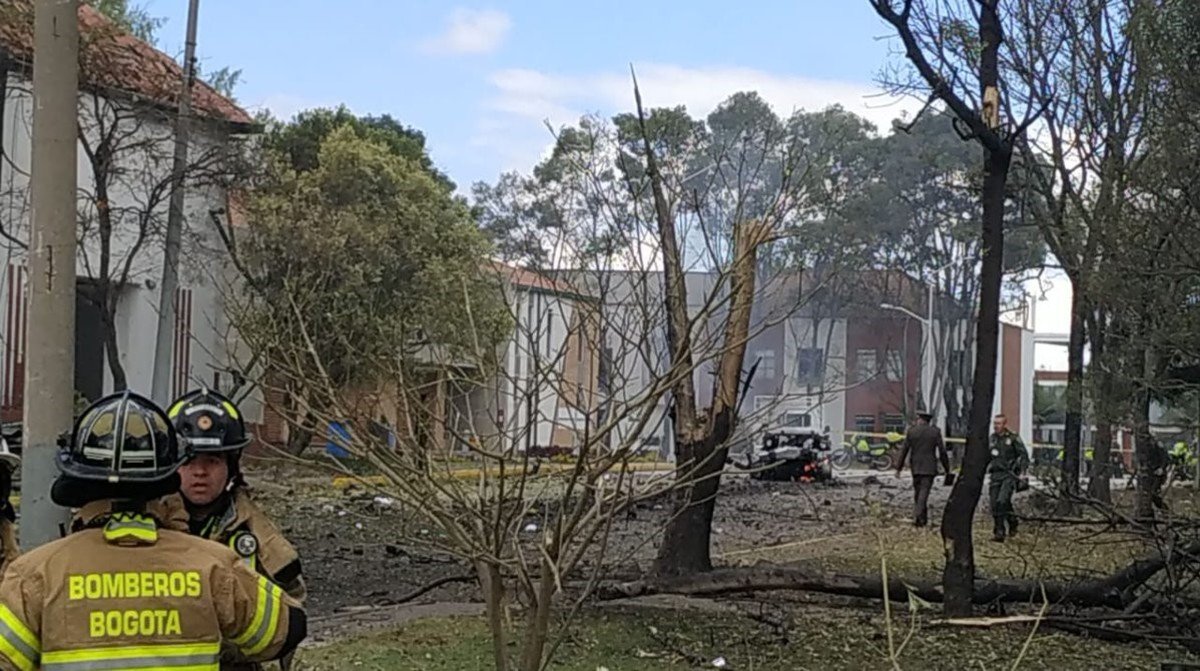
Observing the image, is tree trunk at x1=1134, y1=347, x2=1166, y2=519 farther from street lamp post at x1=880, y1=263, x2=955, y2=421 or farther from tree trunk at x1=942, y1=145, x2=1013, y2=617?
street lamp post at x1=880, y1=263, x2=955, y2=421

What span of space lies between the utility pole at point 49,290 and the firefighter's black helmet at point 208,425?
1.21m

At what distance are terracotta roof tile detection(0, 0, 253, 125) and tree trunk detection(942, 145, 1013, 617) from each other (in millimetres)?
10900

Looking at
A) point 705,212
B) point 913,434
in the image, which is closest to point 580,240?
point 705,212

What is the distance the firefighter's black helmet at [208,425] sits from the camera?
3.66 metres

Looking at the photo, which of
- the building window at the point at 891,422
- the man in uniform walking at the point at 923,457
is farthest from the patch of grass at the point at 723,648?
the building window at the point at 891,422

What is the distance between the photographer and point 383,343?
697cm

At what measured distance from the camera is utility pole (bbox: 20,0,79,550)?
475 cm

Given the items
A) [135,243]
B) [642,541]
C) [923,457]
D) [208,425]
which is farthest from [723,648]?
[135,243]

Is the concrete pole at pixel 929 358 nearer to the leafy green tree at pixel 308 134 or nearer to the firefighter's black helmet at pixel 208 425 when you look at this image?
the leafy green tree at pixel 308 134

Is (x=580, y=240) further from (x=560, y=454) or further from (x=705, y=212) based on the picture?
(x=560, y=454)

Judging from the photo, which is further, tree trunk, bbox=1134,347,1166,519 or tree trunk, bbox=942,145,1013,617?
tree trunk, bbox=1134,347,1166,519

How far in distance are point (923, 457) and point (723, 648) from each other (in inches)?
399

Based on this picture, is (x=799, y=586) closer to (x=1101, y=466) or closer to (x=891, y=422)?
(x=1101, y=466)

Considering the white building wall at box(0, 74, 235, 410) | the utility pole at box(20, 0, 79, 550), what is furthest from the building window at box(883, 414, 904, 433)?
the utility pole at box(20, 0, 79, 550)
